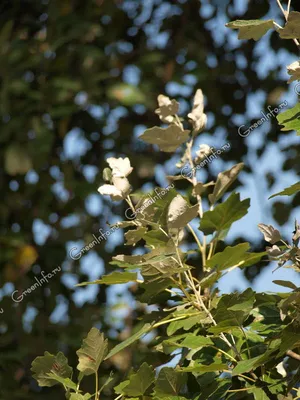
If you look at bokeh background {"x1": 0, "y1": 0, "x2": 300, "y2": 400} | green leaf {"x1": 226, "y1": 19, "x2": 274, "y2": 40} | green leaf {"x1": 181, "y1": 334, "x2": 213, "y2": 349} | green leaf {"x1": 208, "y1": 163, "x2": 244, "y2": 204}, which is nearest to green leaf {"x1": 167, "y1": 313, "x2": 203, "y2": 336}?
green leaf {"x1": 181, "y1": 334, "x2": 213, "y2": 349}

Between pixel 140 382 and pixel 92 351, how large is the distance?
0.05 m

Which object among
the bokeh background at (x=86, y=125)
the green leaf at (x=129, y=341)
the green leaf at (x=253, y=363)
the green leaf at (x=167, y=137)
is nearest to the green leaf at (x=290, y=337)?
the green leaf at (x=253, y=363)

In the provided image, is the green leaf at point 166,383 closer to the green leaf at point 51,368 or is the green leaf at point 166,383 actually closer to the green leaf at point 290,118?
the green leaf at point 51,368

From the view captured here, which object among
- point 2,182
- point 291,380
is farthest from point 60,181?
point 291,380

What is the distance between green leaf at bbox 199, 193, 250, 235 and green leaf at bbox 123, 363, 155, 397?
142mm

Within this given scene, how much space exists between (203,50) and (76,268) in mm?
725

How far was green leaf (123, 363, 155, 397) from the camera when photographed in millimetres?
573

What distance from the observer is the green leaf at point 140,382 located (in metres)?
Result: 0.57

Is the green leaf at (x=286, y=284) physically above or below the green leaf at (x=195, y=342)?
above

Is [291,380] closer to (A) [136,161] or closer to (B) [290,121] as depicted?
(B) [290,121]

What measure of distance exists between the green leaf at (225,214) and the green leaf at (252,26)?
13 cm

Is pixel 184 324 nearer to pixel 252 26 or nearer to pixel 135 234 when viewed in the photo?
pixel 135 234

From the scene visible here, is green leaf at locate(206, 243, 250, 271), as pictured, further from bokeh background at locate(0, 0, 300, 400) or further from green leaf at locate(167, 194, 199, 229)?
bokeh background at locate(0, 0, 300, 400)

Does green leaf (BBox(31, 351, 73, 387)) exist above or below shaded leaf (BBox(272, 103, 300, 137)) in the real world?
below
